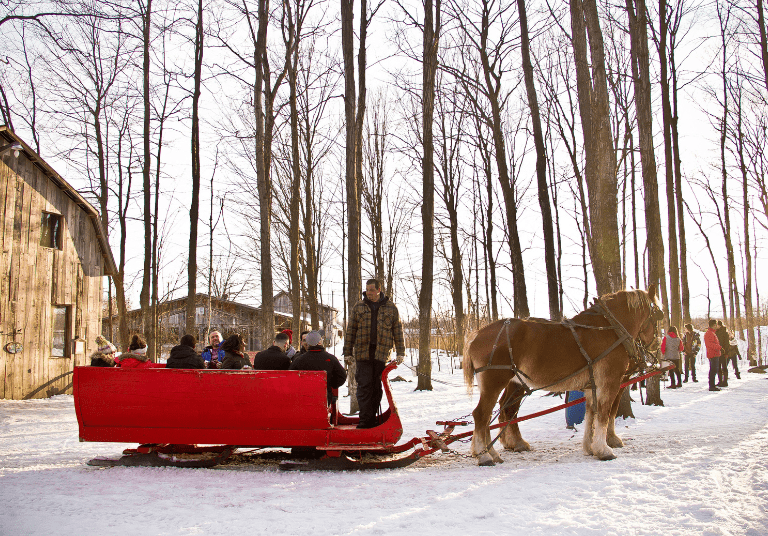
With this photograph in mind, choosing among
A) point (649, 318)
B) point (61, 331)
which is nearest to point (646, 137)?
point (649, 318)

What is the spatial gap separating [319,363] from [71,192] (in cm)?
1365

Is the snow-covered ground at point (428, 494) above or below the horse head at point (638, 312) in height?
below

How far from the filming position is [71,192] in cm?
1608

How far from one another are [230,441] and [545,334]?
3.76 meters

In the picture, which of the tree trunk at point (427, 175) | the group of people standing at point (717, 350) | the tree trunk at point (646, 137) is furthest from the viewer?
the group of people standing at point (717, 350)

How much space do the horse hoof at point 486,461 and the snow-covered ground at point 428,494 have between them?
0.28 feet

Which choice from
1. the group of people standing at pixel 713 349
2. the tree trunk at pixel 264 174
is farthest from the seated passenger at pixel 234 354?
the group of people standing at pixel 713 349

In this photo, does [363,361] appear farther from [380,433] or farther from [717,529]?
[717,529]

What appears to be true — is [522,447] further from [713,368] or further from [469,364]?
[713,368]

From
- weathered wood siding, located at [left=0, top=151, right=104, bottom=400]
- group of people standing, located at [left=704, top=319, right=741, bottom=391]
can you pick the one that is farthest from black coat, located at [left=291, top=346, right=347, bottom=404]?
group of people standing, located at [left=704, top=319, right=741, bottom=391]

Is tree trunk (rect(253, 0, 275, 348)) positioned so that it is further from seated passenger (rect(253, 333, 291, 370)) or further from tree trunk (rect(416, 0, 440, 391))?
seated passenger (rect(253, 333, 291, 370))

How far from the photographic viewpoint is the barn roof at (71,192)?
560 inches

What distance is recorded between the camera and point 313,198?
2395 centimetres

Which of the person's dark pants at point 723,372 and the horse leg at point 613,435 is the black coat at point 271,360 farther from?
the person's dark pants at point 723,372
